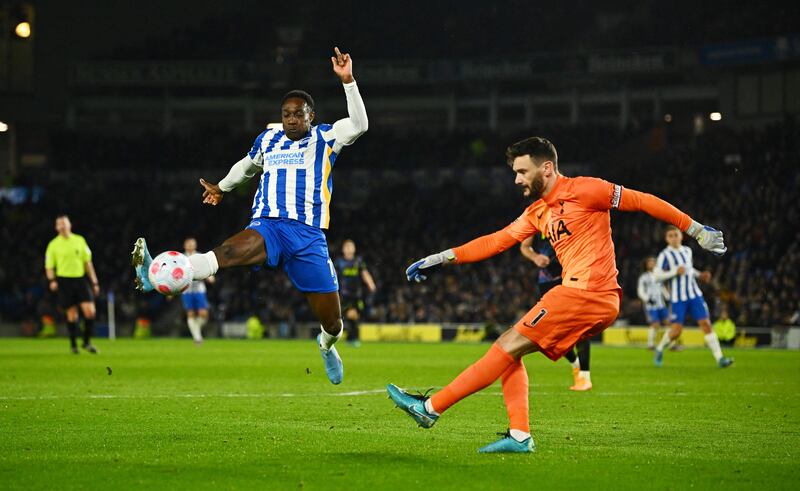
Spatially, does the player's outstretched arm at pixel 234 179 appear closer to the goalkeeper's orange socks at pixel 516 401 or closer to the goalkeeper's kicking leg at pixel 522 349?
the goalkeeper's kicking leg at pixel 522 349

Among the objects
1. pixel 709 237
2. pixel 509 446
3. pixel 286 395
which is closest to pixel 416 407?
pixel 509 446

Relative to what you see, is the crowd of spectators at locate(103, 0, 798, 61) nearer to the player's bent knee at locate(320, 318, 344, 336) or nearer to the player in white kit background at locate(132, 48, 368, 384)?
the player's bent knee at locate(320, 318, 344, 336)

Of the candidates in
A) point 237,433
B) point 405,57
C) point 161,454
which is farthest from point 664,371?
point 405,57

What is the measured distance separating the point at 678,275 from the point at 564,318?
1291cm

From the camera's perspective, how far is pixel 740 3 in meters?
50.2

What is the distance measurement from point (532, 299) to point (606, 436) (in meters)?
29.0

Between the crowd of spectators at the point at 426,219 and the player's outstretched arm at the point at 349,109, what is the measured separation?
24330 mm

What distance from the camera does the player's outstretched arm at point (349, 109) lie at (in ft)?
30.8

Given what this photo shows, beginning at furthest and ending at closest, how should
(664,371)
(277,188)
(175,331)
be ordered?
(175,331), (664,371), (277,188)

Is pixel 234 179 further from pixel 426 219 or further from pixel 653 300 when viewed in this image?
pixel 426 219

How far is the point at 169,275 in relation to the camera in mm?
8453

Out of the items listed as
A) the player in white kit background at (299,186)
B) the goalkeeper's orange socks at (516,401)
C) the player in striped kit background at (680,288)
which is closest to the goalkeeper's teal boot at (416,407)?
the goalkeeper's orange socks at (516,401)

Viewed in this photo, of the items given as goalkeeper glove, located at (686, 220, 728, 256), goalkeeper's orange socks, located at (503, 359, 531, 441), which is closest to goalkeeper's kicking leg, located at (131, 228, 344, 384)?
goalkeeper's orange socks, located at (503, 359, 531, 441)

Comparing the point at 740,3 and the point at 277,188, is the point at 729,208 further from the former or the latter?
the point at 277,188
